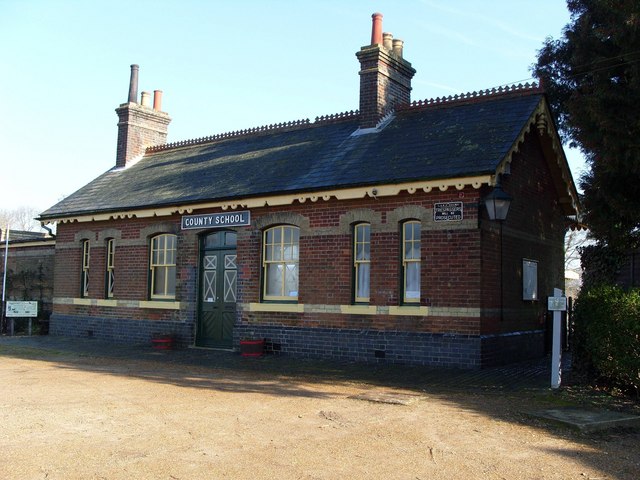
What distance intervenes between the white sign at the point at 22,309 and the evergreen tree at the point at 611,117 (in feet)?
55.0

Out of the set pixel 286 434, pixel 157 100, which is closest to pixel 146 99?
pixel 157 100

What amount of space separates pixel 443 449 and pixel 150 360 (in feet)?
30.1

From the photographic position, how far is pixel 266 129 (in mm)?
19625

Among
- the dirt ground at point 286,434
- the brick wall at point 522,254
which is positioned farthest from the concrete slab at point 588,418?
the brick wall at point 522,254

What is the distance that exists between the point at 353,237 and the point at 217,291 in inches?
168

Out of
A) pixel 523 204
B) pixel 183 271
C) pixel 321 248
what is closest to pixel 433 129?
pixel 523 204

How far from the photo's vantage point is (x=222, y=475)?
18.7 feet

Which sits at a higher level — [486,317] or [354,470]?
[486,317]

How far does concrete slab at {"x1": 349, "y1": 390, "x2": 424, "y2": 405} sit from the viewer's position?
9145mm

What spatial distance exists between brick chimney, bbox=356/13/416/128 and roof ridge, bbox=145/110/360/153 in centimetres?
79

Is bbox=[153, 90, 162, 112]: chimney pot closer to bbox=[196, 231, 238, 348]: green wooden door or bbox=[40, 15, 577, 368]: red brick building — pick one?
bbox=[40, 15, 577, 368]: red brick building

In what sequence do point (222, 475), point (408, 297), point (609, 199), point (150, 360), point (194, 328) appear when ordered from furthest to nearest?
point (194, 328), point (150, 360), point (408, 297), point (609, 199), point (222, 475)

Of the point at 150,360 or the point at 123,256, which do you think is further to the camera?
the point at 123,256

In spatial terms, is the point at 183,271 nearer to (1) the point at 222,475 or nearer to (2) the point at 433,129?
(2) the point at 433,129
